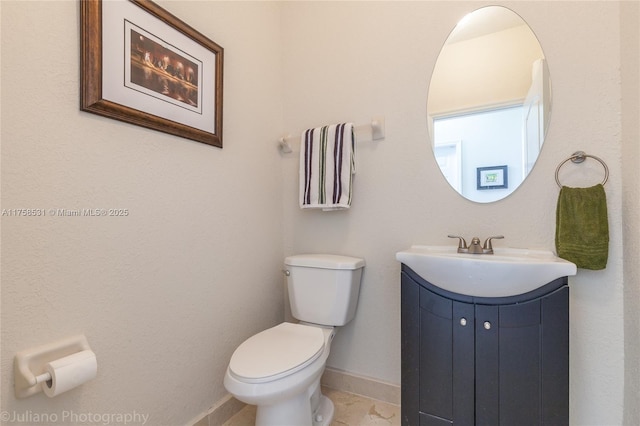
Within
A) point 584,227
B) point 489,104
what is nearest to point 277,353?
point 584,227

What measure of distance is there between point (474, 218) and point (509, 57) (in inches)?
27.2

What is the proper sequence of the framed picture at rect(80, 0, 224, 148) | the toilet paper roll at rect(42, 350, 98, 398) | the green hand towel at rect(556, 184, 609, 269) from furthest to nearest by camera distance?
→ 1. the green hand towel at rect(556, 184, 609, 269)
2. the framed picture at rect(80, 0, 224, 148)
3. the toilet paper roll at rect(42, 350, 98, 398)

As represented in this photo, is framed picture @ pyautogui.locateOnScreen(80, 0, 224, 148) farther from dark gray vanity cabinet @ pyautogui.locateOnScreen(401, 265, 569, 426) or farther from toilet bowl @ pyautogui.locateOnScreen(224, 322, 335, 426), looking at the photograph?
dark gray vanity cabinet @ pyautogui.locateOnScreen(401, 265, 569, 426)

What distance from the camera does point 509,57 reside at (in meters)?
1.25

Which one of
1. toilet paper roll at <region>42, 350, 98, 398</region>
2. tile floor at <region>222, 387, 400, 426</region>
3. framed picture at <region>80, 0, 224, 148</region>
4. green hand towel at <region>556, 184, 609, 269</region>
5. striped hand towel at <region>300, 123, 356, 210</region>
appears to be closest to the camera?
toilet paper roll at <region>42, 350, 98, 398</region>

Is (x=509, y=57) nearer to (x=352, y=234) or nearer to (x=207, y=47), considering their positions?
(x=352, y=234)

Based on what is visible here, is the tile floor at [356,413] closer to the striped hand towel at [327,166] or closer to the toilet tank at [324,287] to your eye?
the toilet tank at [324,287]

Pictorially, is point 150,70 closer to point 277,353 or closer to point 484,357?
point 277,353

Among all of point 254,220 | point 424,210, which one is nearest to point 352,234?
point 424,210

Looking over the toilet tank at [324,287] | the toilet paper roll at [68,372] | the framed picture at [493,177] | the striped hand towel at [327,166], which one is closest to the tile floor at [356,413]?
the toilet tank at [324,287]

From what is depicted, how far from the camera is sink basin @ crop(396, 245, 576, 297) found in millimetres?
958

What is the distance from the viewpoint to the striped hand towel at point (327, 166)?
1.47m

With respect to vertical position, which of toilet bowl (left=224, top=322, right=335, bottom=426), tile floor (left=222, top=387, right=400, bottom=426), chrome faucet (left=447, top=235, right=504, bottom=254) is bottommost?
tile floor (left=222, top=387, right=400, bottom=426)

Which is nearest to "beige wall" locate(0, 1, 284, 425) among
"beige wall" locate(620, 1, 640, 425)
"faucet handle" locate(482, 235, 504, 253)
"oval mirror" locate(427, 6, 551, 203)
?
"oval mirror" locate(427, 6, 551, 203)
